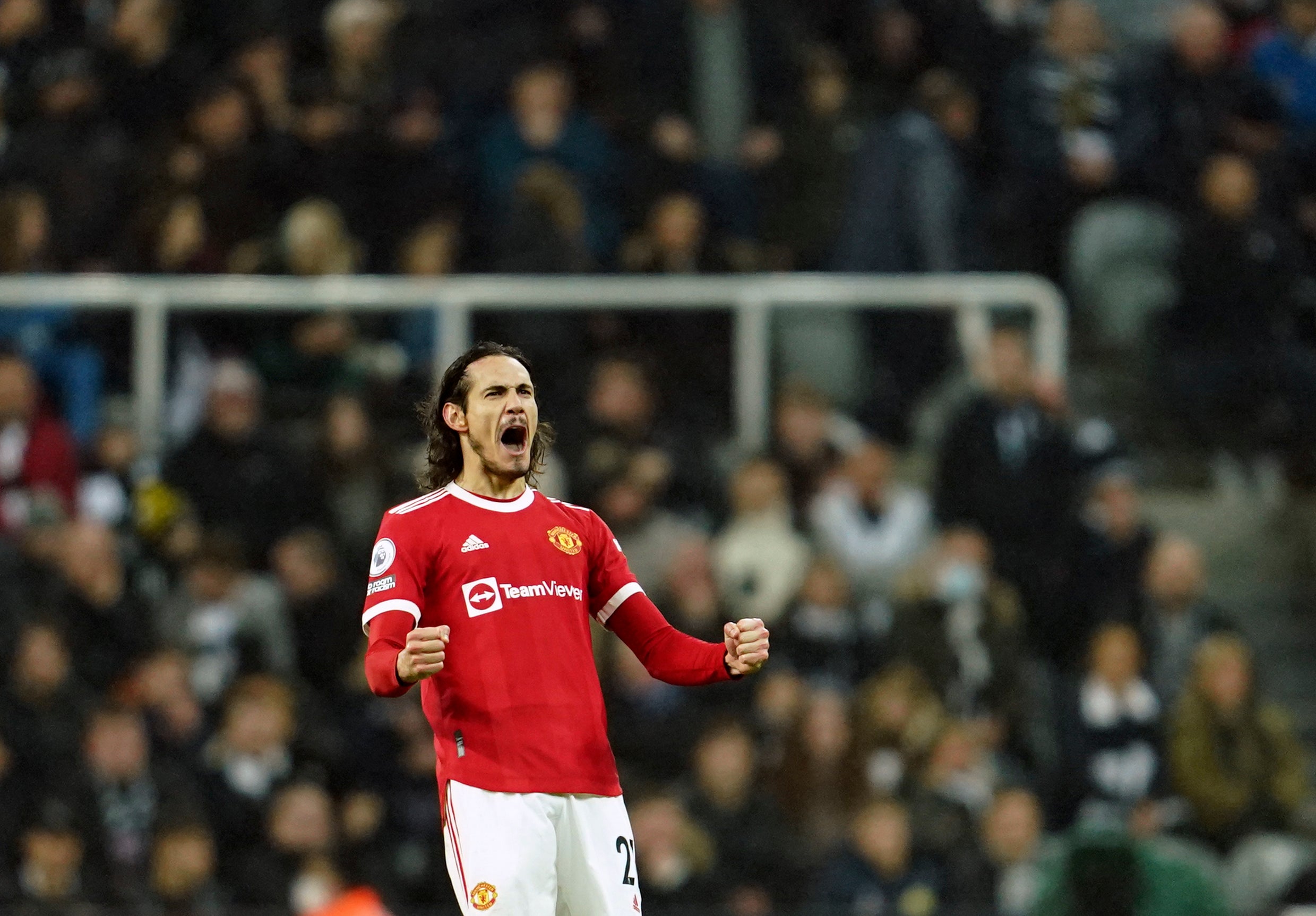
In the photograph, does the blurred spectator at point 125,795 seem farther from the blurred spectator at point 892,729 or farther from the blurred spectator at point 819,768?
the blurred spectator at point 892,729

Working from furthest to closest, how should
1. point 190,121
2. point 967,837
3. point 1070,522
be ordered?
point 190,121 < point 1070,522 < point 967,837

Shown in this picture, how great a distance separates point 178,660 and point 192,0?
3882mm

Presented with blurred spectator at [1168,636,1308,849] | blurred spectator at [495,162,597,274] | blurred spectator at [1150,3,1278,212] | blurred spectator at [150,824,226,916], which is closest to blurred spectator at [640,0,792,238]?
blurred spectator at [495,162,597,274]

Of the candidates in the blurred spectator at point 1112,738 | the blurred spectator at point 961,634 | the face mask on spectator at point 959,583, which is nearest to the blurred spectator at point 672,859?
the blurred spectator at point 961,634

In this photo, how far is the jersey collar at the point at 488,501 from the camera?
5680mm

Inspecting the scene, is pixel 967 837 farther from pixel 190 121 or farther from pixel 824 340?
pixel 190 121

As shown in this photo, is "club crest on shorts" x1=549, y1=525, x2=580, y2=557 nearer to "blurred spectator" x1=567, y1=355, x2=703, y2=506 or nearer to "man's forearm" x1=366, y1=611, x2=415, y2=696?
"man's forearm" x1=366, y1=611, x2=415, y2=696

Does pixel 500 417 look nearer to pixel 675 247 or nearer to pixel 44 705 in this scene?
pixel 44 705

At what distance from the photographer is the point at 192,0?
41.3ft

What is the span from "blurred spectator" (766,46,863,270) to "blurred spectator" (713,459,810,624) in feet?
5.20

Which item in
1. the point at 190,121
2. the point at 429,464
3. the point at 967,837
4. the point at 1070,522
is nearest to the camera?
the point at 429,464

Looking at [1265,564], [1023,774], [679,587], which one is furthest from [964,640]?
[1265,564]

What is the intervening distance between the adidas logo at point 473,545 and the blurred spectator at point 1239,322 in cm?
697

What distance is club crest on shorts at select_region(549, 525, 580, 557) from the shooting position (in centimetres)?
570
